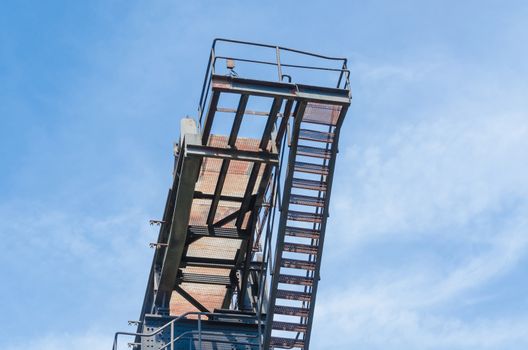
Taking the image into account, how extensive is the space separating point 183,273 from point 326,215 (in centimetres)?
→ 489

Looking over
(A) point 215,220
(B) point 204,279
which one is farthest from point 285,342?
(B) point 204,279

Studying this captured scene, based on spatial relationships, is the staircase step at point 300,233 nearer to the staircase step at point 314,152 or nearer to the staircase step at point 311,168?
the staircase step at point 311,168

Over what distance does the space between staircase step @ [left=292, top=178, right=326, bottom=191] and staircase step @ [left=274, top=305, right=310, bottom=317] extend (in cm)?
245

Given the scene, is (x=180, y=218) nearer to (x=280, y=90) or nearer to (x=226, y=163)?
(x=226, y=163)

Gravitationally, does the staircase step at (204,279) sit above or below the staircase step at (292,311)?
above

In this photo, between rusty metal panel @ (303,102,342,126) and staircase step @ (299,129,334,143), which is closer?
rusty metal panel @ (303,102,342,126)

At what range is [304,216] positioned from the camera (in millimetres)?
17453

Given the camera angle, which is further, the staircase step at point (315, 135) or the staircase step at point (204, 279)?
the staircase step at point (204, 279)

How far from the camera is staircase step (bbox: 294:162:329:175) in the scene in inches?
680

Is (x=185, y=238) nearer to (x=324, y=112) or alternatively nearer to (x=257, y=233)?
(x=257, y=233)

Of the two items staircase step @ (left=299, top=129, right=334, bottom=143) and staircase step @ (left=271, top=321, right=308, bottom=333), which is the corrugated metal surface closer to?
staircase step @ (left=299, top=129, right=334, bottom=143)

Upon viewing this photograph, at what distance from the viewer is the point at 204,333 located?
18.9m

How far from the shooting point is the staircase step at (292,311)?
17.6 meters

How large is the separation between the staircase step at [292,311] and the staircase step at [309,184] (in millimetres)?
2446
